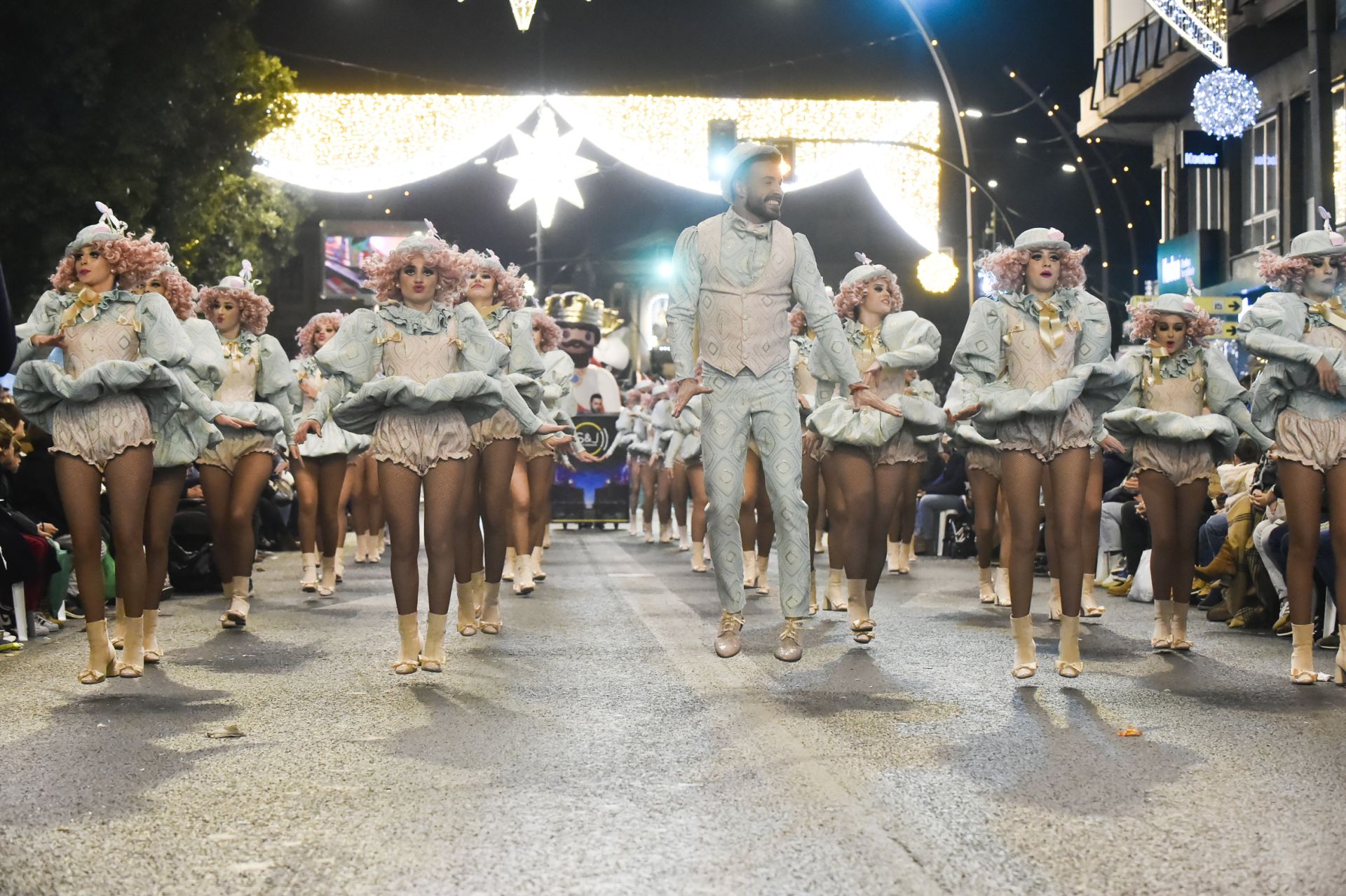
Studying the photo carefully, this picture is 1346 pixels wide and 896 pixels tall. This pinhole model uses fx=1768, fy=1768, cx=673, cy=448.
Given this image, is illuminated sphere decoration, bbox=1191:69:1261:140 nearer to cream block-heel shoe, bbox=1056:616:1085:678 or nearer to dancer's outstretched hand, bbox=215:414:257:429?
dancer's outstretched hand, bbox=215:414:257:429

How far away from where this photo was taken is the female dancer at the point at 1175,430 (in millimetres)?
10164

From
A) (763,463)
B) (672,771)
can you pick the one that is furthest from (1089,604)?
(672,771)

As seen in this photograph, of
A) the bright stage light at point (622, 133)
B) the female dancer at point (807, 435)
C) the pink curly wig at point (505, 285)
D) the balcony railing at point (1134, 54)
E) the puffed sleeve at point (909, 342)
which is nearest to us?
the puffed sleeve at point (909, 342)

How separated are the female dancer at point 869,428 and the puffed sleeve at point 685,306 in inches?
64.9

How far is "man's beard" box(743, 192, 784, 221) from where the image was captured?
9156 mm

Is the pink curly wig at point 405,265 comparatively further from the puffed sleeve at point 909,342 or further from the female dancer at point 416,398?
the puffed sleeve at point 909,342

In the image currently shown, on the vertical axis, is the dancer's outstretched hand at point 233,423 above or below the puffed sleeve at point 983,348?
below

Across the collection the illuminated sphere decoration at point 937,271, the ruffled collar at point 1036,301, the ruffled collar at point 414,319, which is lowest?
the ruffled collar at point 414,319

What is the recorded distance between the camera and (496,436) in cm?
1134

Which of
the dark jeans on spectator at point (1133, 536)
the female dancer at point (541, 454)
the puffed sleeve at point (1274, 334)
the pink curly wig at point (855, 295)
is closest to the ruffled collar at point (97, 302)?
the pink curly wig at point (855, 295)

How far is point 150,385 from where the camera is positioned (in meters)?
8.86

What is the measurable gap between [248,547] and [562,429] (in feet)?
8.86

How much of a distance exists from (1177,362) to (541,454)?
5770 mm

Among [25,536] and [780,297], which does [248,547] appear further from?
[780,297]
